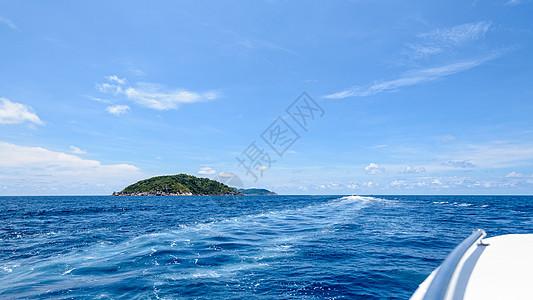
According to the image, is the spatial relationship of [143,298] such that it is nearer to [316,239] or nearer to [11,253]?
[316,239]

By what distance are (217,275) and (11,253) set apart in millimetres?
15122

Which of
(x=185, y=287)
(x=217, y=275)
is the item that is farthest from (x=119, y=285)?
(x=217, y=275)

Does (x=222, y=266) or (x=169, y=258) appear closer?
(x=222, y=266)

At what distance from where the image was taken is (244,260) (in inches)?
485

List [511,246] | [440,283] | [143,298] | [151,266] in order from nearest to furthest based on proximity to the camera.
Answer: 1. [440,283]
2. [511,246]
3. [143,298]
4. [151,266]

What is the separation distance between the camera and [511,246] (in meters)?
4.88

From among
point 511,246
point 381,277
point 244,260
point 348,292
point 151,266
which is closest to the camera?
point 511,246

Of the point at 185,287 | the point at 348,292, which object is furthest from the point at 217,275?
the point at 348,292

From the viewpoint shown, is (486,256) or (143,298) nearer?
(486,256)

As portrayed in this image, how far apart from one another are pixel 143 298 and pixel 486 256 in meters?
9.58

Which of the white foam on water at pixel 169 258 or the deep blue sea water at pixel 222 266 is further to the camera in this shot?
the white foam on water at pixel 169 258

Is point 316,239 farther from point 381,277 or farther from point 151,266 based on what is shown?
point 151,266

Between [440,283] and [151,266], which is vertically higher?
[440,283]

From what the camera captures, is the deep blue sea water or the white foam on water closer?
the deep blue sea water
